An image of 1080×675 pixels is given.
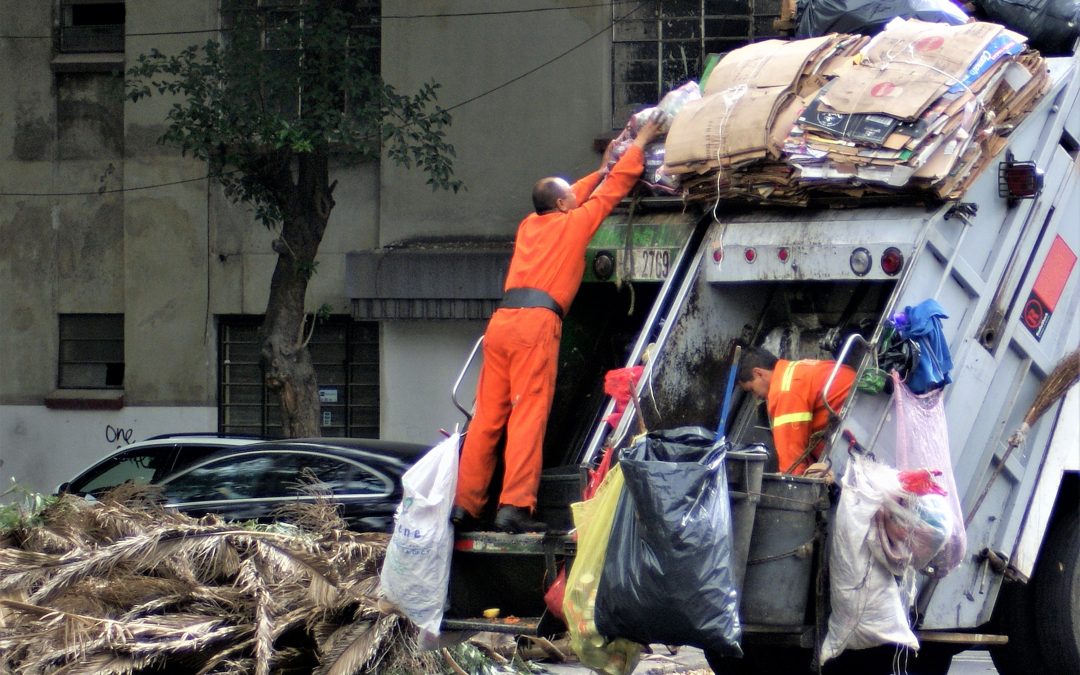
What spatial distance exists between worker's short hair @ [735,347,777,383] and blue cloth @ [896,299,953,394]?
0.69m

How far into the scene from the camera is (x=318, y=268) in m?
15.3

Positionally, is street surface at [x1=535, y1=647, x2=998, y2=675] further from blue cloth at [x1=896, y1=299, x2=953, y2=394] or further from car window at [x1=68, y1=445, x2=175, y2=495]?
car window at [x1=68, y1=445, x2=175, y2=495]

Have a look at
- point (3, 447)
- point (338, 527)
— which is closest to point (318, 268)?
point (3, 447)

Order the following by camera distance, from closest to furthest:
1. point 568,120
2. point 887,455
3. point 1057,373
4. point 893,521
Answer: point 893,521 → point 887,455 → point 1057,373 → point 568,120

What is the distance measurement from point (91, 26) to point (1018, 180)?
44.3ft

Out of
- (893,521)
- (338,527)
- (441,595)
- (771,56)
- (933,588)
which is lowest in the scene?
(338,527)

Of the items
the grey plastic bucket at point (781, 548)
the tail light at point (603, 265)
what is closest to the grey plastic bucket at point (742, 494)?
the grey plastic bucket at point (781, 548)

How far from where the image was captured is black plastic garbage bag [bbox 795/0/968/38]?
20.4 ft

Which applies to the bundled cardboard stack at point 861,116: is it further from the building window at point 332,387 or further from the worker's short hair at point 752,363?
the building window at point 332,387

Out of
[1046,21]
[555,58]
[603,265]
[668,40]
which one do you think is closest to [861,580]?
[603,265]

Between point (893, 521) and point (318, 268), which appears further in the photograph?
point (318, 268)

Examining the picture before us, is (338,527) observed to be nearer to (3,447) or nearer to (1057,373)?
(1057,373)

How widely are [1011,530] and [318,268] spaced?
10.8 metres

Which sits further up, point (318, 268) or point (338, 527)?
point (338, 527)
